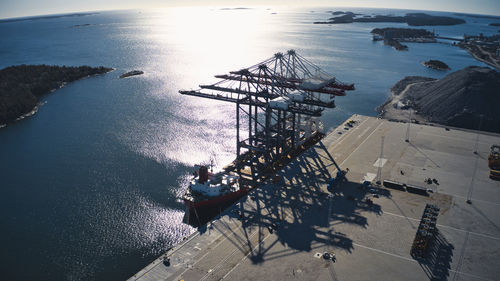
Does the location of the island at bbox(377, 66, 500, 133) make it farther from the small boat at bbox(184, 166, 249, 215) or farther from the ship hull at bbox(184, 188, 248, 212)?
the ship hull at bbox(184, 188, 248, 212)

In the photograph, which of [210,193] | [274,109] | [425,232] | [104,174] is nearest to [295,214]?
[210,193]

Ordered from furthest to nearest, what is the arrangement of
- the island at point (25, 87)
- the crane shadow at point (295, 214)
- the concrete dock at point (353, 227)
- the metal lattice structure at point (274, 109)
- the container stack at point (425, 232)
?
1. the island at point (25, 87)
2. the metal lattice structure at point (274, 109)
3. the crane shadow at point (295, 214)
4. the container stack at point (425, 232)
5. the concrete dock at point (353, 227)

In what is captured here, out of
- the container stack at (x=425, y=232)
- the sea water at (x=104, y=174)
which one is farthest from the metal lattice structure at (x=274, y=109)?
the container stack at (x=425, y=232)

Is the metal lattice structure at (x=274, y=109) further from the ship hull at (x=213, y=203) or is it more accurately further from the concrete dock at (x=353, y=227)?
the ship hull at (x=213, y=203)

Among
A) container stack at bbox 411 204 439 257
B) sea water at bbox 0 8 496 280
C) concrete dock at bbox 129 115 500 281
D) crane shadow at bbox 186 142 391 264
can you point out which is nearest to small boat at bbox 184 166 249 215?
crane shadow at bbox 186 142 391 264

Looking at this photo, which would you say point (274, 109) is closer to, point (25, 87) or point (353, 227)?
point (353, 227)
